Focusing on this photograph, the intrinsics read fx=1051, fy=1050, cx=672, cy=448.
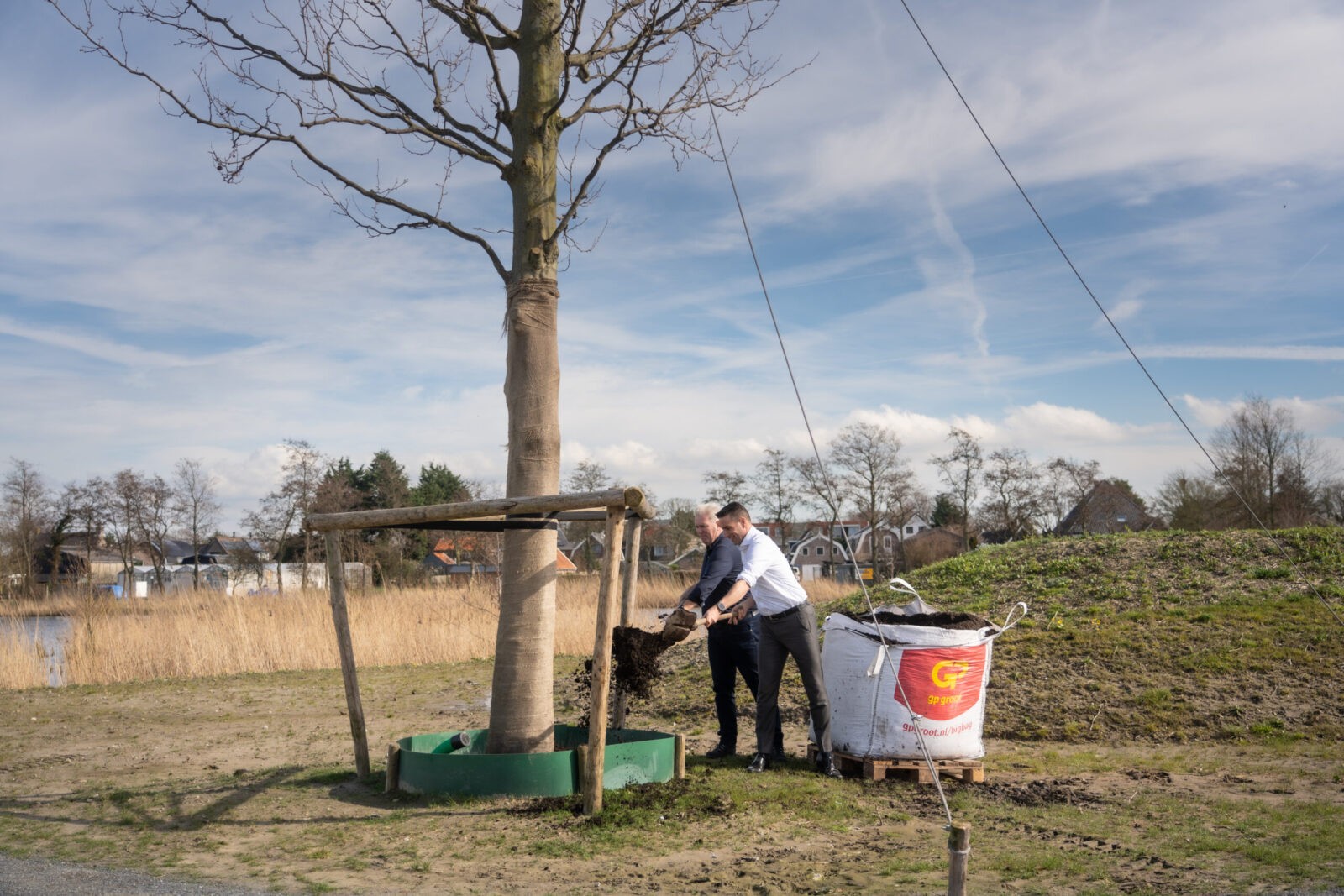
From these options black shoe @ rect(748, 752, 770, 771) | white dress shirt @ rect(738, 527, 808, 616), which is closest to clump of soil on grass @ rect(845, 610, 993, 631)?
white dress shirt @ rect(738, 527, 808, 616)

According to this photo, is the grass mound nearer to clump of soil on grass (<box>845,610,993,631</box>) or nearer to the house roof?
clump of soil on grass (<box>845,610,993,631</box>)

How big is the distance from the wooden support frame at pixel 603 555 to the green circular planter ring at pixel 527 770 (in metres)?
0.13

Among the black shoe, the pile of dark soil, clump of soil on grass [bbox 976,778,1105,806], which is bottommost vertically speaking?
clump of soil on grass [bbox 976,778,1105,806]

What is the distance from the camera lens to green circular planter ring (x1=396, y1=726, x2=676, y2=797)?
6.39 meters

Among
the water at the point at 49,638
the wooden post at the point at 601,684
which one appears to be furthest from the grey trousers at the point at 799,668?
the water at the point at 49,638

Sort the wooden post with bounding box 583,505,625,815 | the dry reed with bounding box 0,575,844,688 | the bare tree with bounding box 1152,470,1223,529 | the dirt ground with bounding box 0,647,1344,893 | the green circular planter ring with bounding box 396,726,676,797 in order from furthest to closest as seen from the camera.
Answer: the bare tree with bounding box 1152,470,1223,529 < the dry reed with bounding box 0,575,844,688 < the green circular planter ring with bounding box 396,726,676,797 < the wooden post with bounding box 583,505,625,815 < the dirt ground with bounding box 0,647,1344,893

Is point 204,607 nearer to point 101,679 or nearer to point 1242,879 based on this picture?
point 101,679

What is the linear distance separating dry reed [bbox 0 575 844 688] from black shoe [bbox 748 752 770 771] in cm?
841

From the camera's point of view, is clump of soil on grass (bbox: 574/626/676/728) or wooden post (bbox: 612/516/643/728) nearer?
clump of soil on grass (bbox: 574/626/676/728)

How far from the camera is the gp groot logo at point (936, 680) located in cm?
712

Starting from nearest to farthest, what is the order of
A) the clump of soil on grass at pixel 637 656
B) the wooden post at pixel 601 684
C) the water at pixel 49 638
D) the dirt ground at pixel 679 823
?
the dirt ground at pixel 679 823, the wooden post at pixel 601 684, the clump of soil on grass at pixel 637 656, the water at pixel 49 638

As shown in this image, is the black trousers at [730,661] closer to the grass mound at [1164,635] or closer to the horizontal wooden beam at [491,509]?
the horizontal wooden beam at [491,509]

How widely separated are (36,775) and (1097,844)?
735 centimetres

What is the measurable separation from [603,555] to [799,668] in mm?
2261
